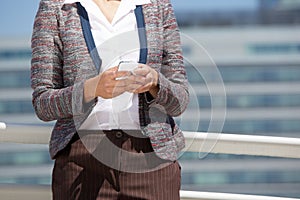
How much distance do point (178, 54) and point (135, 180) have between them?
0.61ft

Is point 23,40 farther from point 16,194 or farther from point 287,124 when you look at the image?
point 16,194

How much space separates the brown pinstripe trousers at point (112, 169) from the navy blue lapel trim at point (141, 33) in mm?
101

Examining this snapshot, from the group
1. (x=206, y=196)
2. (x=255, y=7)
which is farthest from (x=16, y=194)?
(x=255, y=7)

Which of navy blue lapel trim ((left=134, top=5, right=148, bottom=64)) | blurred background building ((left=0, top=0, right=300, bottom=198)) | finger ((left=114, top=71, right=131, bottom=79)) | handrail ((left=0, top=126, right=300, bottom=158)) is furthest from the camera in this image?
blurred background building ((left=0, top=0, right=300, bottom=198))

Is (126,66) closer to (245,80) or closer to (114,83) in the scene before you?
(114,83)

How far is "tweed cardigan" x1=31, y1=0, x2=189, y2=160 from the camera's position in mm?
800

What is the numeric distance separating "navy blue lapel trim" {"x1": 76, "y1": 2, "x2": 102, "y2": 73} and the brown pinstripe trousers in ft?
0.31

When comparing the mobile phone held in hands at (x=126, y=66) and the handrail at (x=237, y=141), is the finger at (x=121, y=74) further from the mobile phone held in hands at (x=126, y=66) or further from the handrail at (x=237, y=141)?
the handrail at (x=237, y=141)

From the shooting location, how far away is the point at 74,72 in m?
0.81

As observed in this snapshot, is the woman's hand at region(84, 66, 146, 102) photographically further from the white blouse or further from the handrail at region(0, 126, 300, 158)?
the handrail at region(0, 126, 300, 158)

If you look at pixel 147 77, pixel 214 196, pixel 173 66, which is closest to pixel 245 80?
pixel 214 196

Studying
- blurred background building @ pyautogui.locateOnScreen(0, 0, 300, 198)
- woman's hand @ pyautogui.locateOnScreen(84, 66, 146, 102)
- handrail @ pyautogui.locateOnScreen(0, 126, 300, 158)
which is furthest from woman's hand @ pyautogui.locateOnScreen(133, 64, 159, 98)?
blurred background building @ pyautogui.locateOnScreen(0, 0, 300, 198)

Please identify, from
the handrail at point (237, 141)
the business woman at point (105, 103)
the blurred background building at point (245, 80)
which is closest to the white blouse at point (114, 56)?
the business woman at point (105, 103)

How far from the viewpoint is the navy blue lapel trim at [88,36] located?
80cm
